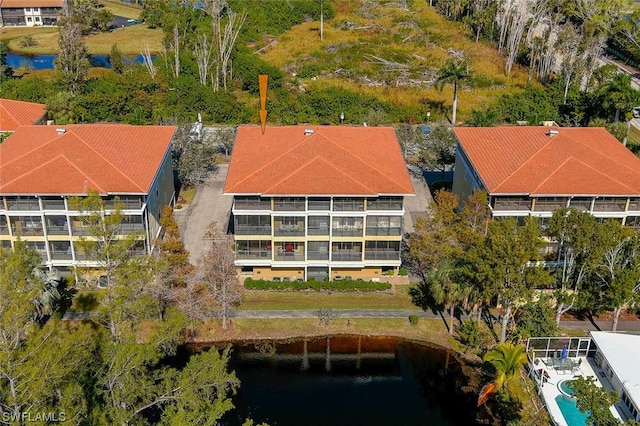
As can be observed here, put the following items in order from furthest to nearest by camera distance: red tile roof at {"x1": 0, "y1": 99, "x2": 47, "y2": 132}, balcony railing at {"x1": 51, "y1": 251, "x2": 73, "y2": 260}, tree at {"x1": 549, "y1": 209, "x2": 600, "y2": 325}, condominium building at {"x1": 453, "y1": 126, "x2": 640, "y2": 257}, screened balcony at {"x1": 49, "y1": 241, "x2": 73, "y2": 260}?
red tile roof at {"x1": 0, "y1": 99, "x2": 47, "y2": 132}
balcony railing at {"x1": 51, "y1": 251, "x2": 73, "y2": 260}
screened balcony at {"x1": 49, "y1": 241, "x2": 73, "y2": 260}
condominium building at {"x1": 453, "y1": 126, "x2": 640, "y2": 257}
tree at {"x1": 549, "y1": 209, "x2": 600, "y2": 325}

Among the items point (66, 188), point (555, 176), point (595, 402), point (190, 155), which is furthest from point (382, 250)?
point (66, 188)

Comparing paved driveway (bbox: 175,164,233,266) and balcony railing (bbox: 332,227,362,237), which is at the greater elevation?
balcony railing (bbox: 332,227,362,237)

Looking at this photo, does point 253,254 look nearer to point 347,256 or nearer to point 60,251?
point 347,256

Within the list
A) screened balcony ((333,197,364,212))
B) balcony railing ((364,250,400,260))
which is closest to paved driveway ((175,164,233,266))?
screened balcony ((333,197,364,212))

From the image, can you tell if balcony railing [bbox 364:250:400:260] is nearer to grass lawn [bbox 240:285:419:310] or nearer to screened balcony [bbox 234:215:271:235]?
grass lawn [bbox 240:285:419:310]

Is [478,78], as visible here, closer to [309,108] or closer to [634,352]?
[309,108]

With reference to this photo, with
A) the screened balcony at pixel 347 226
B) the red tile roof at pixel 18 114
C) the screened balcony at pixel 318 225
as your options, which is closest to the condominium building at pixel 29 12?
the red tile roof at pixel 18 114
